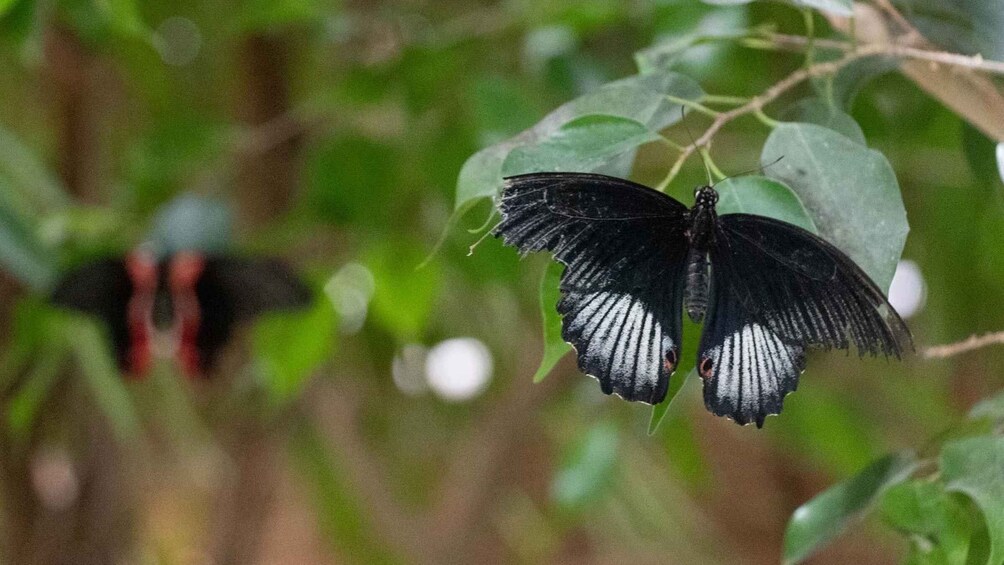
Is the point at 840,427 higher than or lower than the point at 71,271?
lower

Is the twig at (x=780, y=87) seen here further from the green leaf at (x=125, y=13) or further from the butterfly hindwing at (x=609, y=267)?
the green leaf at (x=125, y=13)

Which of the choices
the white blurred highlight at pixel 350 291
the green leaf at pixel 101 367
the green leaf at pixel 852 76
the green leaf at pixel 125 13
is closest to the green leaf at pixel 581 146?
the green leaf at pixel 852 76

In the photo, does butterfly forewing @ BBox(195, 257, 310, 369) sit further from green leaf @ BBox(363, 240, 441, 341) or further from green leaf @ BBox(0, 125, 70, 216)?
green leaf @ BBox(0, 125, 70, 216)

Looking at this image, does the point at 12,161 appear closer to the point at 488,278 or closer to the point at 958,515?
the point at 488,278

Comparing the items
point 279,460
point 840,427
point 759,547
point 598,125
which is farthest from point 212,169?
point 759,547

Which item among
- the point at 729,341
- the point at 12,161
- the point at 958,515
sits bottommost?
the point at 958,515

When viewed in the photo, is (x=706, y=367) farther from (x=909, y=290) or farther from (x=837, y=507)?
(x=909, y=290)

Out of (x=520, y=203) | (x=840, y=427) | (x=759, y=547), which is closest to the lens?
(x=520, y=203)

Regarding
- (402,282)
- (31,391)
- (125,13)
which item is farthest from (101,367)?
(125,13)
